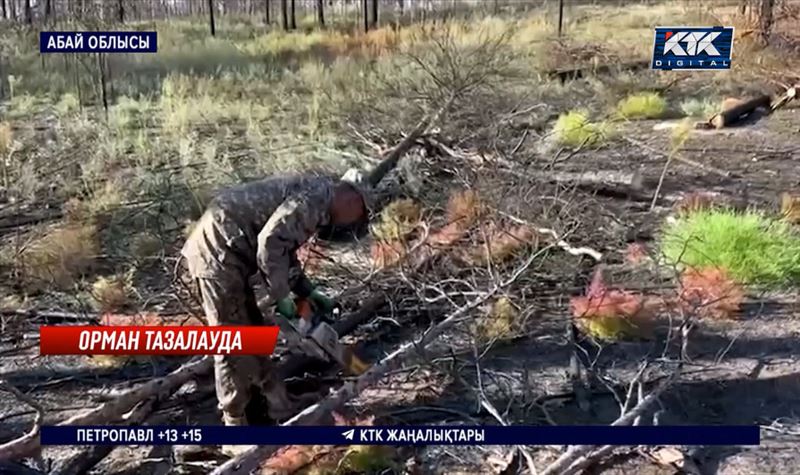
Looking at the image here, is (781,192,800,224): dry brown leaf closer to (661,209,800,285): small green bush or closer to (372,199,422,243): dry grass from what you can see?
(661,209,800,285): small green bush

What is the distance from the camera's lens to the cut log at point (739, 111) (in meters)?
2.96

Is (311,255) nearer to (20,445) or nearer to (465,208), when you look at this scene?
(465,208)

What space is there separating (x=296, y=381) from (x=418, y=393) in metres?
0.43

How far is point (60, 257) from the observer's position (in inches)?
117

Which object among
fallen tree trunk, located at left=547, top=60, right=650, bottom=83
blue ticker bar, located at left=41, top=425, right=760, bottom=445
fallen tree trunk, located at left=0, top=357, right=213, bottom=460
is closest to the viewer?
blue ticker bar, located at left=41, top=425, right=760, bottom=445

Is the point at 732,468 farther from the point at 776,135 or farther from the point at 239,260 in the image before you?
the point at 239,260

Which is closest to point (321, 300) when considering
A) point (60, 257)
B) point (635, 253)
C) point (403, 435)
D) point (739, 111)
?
point (403, 435)

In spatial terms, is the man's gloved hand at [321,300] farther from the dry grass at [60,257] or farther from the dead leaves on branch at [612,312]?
the dead leaves on branch at [612,312]

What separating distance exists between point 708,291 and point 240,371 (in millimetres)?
1580

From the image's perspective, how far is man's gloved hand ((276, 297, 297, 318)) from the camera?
282cm

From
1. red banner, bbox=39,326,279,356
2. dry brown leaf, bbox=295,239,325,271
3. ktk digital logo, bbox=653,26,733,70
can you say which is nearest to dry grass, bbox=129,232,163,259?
red banner, bbox=39,326,279,356

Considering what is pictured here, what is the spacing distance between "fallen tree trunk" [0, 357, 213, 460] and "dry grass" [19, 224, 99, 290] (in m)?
0.42

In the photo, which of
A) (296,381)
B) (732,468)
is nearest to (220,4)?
(296,381)

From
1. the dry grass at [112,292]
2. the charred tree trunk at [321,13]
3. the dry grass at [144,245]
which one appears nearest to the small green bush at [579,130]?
the charred tree trunk at [321,13]
